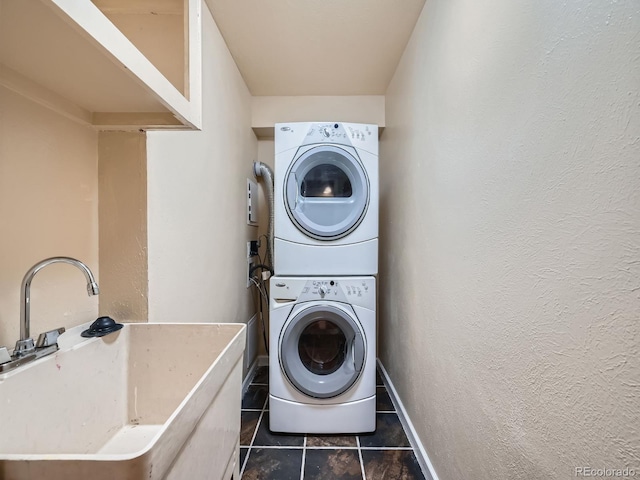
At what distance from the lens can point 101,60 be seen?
0.55 metres

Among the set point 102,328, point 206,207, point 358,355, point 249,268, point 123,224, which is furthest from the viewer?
point 249,268

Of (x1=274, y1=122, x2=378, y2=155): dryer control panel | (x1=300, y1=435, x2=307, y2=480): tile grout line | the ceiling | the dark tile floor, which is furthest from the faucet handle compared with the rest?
the ceiling

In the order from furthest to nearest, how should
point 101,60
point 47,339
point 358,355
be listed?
point 358,355 → point 47,339 → point 101,60

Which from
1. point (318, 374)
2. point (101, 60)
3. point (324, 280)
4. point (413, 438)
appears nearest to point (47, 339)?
point (101, 60)

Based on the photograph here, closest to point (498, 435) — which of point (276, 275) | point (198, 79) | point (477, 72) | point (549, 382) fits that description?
point (549, 382)

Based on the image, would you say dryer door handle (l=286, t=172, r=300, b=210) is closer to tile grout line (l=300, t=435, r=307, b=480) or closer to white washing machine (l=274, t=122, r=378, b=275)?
white washing machine (l=274, t=122, r=378, b=275)

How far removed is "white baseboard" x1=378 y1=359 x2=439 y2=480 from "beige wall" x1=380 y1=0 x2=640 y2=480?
0.25 feet

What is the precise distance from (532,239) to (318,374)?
53.0 inches

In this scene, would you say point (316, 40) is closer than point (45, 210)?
No

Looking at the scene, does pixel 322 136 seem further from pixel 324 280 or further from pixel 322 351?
pixel 322 351

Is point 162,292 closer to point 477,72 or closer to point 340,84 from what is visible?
point 477,72

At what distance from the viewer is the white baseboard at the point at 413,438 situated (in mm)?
1209

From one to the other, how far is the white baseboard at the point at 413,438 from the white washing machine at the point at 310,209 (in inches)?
33.6

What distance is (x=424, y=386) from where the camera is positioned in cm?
129
